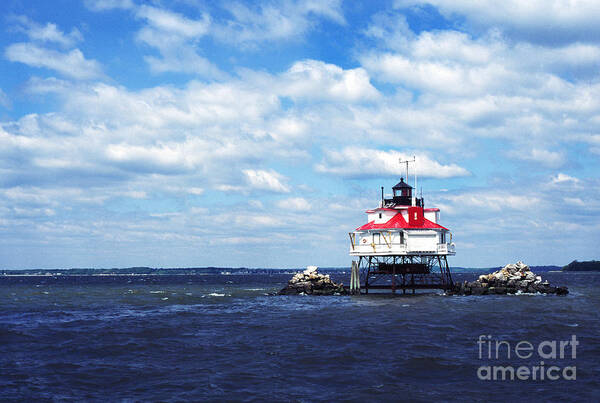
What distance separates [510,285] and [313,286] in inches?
847

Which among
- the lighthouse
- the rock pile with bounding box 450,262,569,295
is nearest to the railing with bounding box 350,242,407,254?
the lighthouse

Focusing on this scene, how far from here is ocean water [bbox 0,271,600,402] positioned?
64.4 ft

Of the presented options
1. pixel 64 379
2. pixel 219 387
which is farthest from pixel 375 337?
pixel 64 379

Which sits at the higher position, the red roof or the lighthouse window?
the red roof

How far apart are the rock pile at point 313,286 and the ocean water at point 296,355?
68.4ft

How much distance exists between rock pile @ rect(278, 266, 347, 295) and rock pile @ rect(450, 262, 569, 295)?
13110mm

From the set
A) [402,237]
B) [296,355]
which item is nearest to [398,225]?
[402,237]

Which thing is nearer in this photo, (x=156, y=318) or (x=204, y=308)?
(x=156, y=318)

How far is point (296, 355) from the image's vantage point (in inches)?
1022

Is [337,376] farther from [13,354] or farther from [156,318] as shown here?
[156,318]

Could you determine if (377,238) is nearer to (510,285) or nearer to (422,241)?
(422,241)

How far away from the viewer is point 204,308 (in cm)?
5131

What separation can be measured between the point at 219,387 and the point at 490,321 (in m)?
21.7

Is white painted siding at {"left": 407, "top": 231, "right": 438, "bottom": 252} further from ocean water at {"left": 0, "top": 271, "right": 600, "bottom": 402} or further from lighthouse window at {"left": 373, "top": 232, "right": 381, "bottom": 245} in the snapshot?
ocean water at {"left": 0, "top": 271, "right": 600, "bottom": 402}
